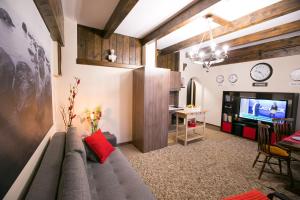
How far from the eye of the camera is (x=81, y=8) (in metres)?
2.38

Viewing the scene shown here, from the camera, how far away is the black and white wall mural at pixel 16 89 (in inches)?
28.6

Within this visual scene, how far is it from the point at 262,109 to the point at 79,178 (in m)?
4.72

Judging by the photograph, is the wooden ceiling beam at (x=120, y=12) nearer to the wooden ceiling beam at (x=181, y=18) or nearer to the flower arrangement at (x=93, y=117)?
the wooden ceiling beam at (x=181, y=18)

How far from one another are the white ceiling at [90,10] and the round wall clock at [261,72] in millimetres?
4241

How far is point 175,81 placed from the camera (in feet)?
14.6

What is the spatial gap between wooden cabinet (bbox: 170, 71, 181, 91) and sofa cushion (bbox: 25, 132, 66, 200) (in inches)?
134

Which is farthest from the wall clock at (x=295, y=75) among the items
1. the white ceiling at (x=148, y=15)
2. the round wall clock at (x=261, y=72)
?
the white ceiling at (x=148, y=15)

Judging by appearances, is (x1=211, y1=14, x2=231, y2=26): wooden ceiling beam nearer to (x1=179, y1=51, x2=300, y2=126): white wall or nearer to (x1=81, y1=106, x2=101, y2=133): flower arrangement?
(x1=179, y1=51, x2=300, y2=126): white wall

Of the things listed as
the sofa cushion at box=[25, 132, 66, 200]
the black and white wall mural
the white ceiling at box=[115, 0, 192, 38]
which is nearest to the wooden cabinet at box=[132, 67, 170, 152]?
the white ceiling at box=[115, 0, 192, 38]

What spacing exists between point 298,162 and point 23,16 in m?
4.73

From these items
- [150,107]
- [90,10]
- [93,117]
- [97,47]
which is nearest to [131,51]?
[97,47]

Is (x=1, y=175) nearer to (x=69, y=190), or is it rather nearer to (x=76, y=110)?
(x=69, y=190)

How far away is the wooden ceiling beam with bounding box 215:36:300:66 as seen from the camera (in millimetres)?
3399

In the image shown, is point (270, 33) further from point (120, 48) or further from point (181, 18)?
point (120, 48)
